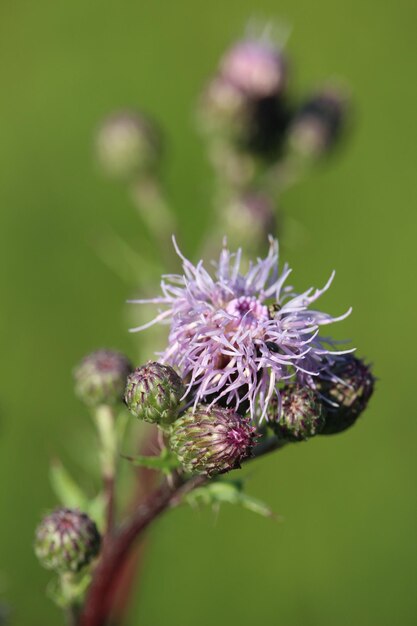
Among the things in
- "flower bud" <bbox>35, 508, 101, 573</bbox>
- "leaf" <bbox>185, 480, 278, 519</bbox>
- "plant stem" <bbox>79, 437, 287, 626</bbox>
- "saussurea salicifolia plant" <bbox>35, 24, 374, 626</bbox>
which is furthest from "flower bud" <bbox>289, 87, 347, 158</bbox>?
"flower bud" <bbox>35, 508, 101, 573</bbox>

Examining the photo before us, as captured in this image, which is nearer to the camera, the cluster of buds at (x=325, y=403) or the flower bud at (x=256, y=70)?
the cluster of buds at (x=325, y=403)

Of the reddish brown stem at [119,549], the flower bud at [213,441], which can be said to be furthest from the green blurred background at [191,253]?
the flower bud at [213,441]

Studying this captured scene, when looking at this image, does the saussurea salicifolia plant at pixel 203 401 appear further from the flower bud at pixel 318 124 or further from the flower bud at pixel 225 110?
the flower bud at pixel 318 124

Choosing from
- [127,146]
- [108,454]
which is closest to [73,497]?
[108,454]

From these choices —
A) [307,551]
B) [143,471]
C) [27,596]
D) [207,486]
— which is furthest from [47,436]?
[207,486]

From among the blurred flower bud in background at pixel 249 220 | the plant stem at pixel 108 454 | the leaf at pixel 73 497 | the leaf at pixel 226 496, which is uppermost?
the blurred flower bud in background at pixel 249 220

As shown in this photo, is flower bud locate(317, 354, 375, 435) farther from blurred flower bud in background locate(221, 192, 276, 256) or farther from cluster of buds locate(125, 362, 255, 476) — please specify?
blurred flower bud in background locate(221, 192, 276, 256)

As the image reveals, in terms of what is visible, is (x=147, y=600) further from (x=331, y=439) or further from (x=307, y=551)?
(x=331, y=439)

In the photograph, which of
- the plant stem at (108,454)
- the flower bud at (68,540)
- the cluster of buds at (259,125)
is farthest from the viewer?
the cluster of buds at (259,125)

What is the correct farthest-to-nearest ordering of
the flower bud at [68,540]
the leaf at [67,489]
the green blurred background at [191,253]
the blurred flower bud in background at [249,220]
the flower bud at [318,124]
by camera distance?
the green blurred background at [191,253] < the flower bud at [318,124] < the blurred flower bud in background at [249,220] < the leaf at [67,489] < the flower bud at [68,540]
